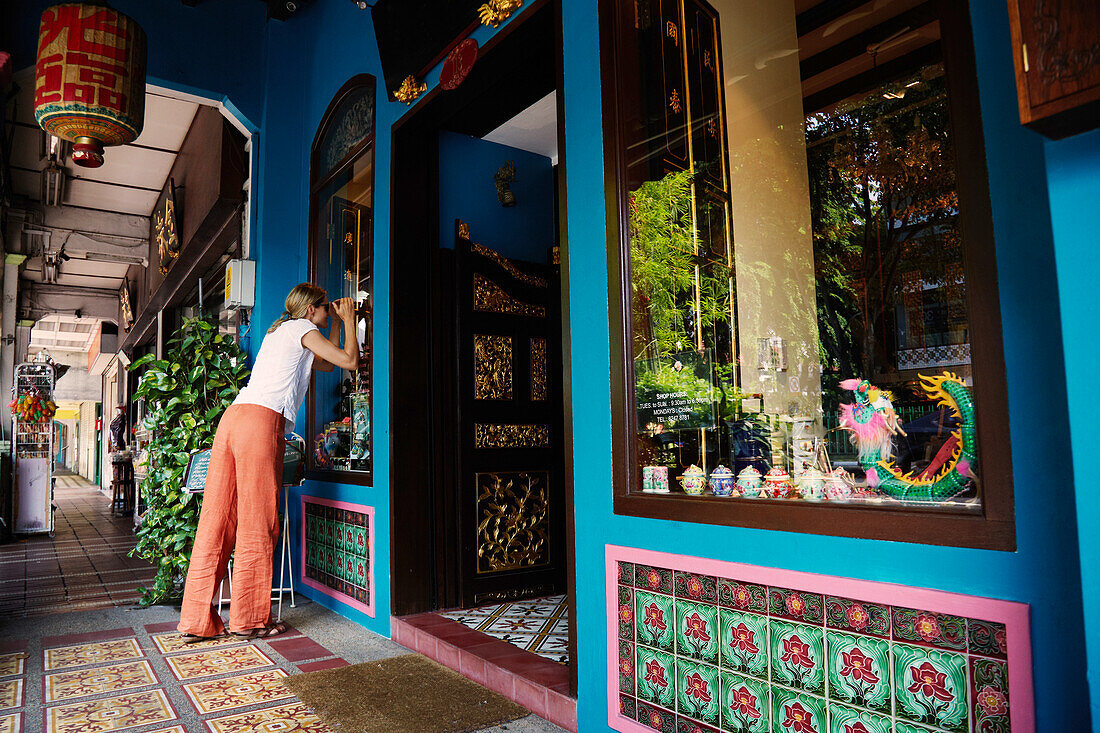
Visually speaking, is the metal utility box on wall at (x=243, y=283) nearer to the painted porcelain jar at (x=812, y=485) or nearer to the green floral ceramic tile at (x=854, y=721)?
the painted porcelain jar at (x=812, y=485)

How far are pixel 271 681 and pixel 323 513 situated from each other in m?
1.67

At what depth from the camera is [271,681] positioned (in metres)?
2.93

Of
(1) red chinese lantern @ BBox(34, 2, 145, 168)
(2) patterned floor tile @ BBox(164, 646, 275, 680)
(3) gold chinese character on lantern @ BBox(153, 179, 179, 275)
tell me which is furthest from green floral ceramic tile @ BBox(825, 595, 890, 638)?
(3) gold chinese character on lantern @ BBox(153, 179, 179, 275)

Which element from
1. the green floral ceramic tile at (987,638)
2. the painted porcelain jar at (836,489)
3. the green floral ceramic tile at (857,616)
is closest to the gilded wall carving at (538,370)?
the painted porcelain jar at (836,489)

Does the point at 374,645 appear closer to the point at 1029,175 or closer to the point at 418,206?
the point at 418,206

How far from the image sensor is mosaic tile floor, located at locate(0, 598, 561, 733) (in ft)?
8.14

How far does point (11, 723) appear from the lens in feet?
8.05

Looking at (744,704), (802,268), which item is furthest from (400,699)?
(802,268)

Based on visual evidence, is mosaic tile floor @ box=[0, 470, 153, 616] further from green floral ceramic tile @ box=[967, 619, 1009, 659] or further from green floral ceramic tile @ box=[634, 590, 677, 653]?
green floral ceramic tile @ box=[967, 619, 1009, 659]

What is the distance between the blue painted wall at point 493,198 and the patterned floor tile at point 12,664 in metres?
2.82

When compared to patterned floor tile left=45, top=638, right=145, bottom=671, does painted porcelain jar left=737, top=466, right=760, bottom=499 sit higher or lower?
higher

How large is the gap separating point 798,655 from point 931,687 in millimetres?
308

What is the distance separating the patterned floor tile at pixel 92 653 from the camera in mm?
3195

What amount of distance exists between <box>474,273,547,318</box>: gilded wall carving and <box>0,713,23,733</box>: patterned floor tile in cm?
268
